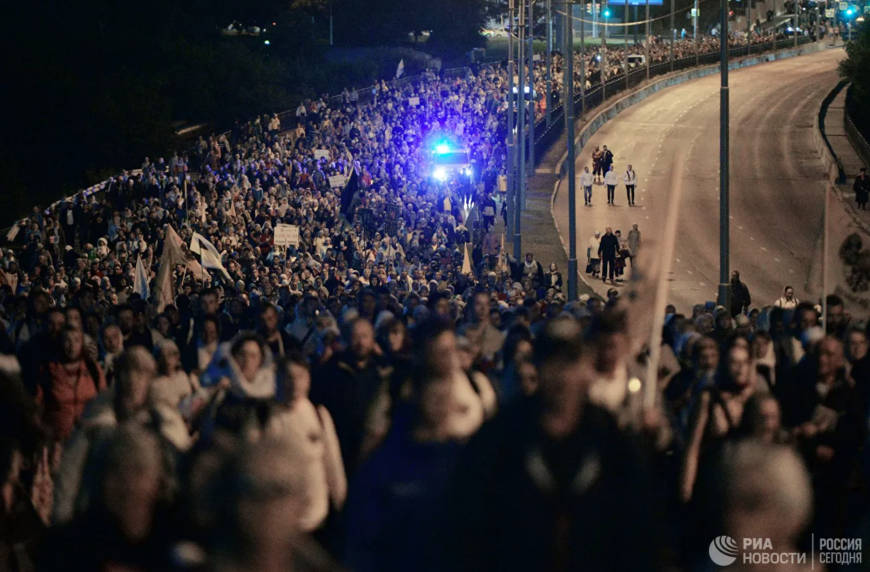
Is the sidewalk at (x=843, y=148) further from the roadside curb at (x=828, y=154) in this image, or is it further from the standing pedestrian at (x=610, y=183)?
the standing pedestrian at (x=610, y=183)

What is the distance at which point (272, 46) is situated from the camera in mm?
76188

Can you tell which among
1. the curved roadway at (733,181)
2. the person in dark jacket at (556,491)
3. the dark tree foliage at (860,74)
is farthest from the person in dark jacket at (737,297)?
the dark tree foliage at (860,74)

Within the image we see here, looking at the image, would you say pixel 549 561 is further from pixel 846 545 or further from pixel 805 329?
pixel 805 329

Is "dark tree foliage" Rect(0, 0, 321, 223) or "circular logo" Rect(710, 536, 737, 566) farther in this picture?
"dark tree foliage" Rect(0, 0, 321, 223)

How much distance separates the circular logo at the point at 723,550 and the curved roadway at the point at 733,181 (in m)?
8.32

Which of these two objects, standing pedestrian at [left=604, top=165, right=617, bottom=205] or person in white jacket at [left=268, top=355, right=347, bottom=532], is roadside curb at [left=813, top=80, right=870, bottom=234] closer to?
standing pedestrian at [left=604, top=165, right=617, bottom=205]

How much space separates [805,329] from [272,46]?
68551 millimetres

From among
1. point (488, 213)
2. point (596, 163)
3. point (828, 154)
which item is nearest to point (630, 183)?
point (596, 163)

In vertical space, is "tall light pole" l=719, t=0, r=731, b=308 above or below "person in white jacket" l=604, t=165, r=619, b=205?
above

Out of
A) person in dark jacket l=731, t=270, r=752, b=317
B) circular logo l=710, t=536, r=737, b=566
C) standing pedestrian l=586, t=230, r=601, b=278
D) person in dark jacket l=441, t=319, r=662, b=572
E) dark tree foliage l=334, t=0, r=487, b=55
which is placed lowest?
standing pedestrian l=586, t=230, r=601, b=278

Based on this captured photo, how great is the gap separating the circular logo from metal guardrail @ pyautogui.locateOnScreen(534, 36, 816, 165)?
140 feet

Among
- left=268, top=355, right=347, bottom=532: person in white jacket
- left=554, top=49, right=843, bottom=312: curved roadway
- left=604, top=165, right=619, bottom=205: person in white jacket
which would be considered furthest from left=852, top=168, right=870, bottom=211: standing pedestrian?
left=268, top=355, right=347, bottom=532: person in white jacket

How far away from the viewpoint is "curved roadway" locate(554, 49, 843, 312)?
3394 cm

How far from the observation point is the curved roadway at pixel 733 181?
3394 centimetres
